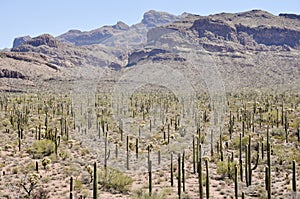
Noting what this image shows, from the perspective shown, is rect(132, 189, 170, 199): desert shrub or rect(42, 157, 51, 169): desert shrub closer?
rect(132, 189, 170, 199): desert shrub

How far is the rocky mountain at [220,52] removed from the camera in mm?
78438

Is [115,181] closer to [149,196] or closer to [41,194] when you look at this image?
[149,196]

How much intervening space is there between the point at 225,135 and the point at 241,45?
92.7 metres

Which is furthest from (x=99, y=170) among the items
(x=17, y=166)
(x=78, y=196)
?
(x=17, y=166)

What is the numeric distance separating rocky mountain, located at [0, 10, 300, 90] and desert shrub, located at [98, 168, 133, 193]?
5762cm

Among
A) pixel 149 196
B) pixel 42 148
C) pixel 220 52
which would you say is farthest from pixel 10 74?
pixel 149 196

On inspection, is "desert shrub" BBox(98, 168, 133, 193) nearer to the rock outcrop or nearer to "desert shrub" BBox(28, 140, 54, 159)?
"desert shrub" BBox(28, 140, 54, 159)

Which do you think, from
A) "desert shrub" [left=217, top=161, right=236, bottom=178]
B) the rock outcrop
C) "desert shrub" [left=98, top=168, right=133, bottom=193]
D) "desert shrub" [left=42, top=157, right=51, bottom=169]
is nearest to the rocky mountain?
the rock outcrop

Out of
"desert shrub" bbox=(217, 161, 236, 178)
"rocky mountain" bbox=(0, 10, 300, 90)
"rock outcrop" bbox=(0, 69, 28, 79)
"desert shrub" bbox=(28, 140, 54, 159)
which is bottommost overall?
"desert shrub" bbox=(217, 161, 236, 178)

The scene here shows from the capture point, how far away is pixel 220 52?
326ft

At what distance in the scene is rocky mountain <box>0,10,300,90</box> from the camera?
78438 millimetres

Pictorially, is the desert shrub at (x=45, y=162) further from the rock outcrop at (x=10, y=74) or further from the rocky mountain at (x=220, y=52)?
the rock outcrop at (x=10, y=74)

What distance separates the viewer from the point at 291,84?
6931cm

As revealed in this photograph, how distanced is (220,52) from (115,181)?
90300mm
